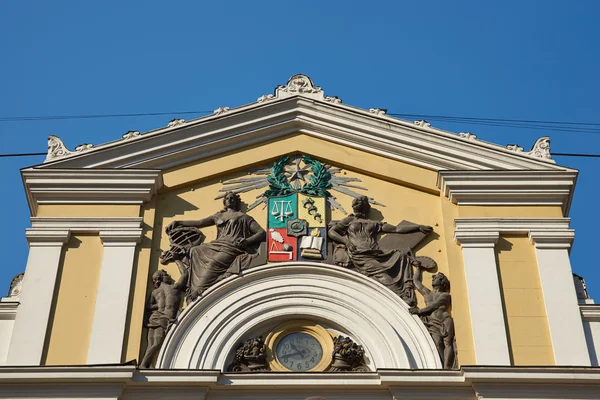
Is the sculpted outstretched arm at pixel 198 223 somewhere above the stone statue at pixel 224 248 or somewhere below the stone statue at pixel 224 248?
above

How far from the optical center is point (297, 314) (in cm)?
1719

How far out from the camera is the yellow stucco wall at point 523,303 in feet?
54.4

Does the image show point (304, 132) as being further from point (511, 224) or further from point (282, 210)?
point (511, 224)

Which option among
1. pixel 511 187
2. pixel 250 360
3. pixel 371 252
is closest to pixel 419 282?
pixel 371 252

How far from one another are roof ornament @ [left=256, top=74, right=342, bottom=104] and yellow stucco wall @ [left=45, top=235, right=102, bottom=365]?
3.69 meters

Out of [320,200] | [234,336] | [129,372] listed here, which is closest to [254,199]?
[320,200]

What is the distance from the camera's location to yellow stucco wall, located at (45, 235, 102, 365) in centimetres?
1656

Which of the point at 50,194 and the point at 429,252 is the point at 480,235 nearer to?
the point at 429,252

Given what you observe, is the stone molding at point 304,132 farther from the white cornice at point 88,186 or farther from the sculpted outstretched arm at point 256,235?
the sculpted outstretched arm at point 256,235

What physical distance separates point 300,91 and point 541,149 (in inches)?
148

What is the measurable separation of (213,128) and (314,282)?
3126 mm

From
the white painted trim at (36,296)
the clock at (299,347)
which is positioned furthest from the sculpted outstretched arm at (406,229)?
the white painted trim at (36,296)

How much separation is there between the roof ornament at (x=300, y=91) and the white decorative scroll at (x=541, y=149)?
2.99 metres

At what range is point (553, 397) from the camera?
15.8 m
